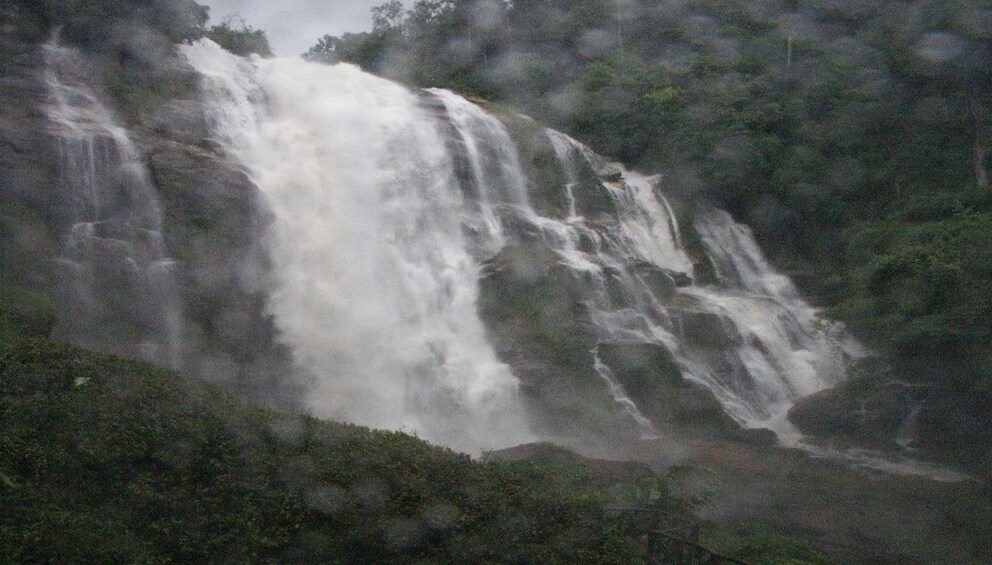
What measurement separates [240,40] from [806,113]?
13523 millimetres

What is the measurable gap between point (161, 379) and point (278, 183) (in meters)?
8.86

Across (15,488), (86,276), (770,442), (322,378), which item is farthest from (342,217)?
(15,488)

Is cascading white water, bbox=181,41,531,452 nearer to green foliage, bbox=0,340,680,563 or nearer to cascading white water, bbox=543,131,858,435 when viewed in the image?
cascading white water, bbox=543,131,858,435

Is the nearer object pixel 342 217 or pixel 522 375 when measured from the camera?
pixel 522 375

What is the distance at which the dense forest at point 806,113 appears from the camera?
1303 centimetres

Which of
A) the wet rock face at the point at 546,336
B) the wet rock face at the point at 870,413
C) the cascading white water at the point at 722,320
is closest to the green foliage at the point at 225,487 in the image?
the wet rock face at the point at 546,336

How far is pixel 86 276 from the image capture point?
10.8m

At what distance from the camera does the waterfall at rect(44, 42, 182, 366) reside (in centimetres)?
1064

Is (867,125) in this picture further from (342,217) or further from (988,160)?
(342,217)

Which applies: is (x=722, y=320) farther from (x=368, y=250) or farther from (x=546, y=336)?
(x=368, y=250)

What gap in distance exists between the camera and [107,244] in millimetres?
11211

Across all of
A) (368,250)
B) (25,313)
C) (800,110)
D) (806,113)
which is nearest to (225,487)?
(25,313)

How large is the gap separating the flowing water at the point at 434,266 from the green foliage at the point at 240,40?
1.86 ft

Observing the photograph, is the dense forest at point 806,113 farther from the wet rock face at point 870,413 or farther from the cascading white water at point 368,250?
the cascading white water at point 368,250
